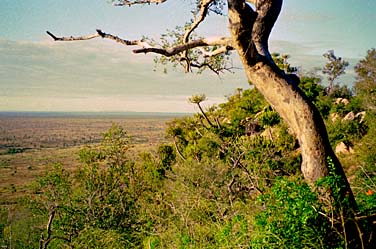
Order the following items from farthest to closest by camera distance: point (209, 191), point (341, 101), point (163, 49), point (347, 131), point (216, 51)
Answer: point (341, 101) → point (347, 131) → point (209, 191) → point (216, 51) → point (163, 49)

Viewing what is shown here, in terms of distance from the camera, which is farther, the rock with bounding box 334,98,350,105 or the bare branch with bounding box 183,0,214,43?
the rock with bounding box 334,98,350,105

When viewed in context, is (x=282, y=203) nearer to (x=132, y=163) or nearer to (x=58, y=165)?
(x=58, y=165)

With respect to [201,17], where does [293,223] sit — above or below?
below

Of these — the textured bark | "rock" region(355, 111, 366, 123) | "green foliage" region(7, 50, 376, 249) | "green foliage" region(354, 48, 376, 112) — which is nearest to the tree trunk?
the textured bark

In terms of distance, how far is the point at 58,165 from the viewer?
12914 mm

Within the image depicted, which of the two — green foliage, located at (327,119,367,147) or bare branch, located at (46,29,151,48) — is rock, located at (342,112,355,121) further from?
bare branch, located at (46,29,151,48)

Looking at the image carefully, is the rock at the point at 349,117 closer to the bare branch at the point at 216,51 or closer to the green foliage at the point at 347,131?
the green foliage at the point at 347,131

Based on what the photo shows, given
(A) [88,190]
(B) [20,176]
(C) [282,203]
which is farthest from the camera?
(B) [20,176]

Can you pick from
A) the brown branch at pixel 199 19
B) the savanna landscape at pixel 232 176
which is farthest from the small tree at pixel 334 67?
the brown branch at pixel 199 19

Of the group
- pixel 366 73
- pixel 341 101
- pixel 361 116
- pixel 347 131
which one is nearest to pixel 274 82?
pixel 347 131

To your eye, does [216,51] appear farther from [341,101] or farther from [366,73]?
[366,73]

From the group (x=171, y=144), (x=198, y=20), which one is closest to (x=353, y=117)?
(x=171, y=144)

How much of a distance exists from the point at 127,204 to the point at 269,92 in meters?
9.40

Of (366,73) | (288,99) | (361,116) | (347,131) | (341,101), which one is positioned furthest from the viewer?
(366,73)
